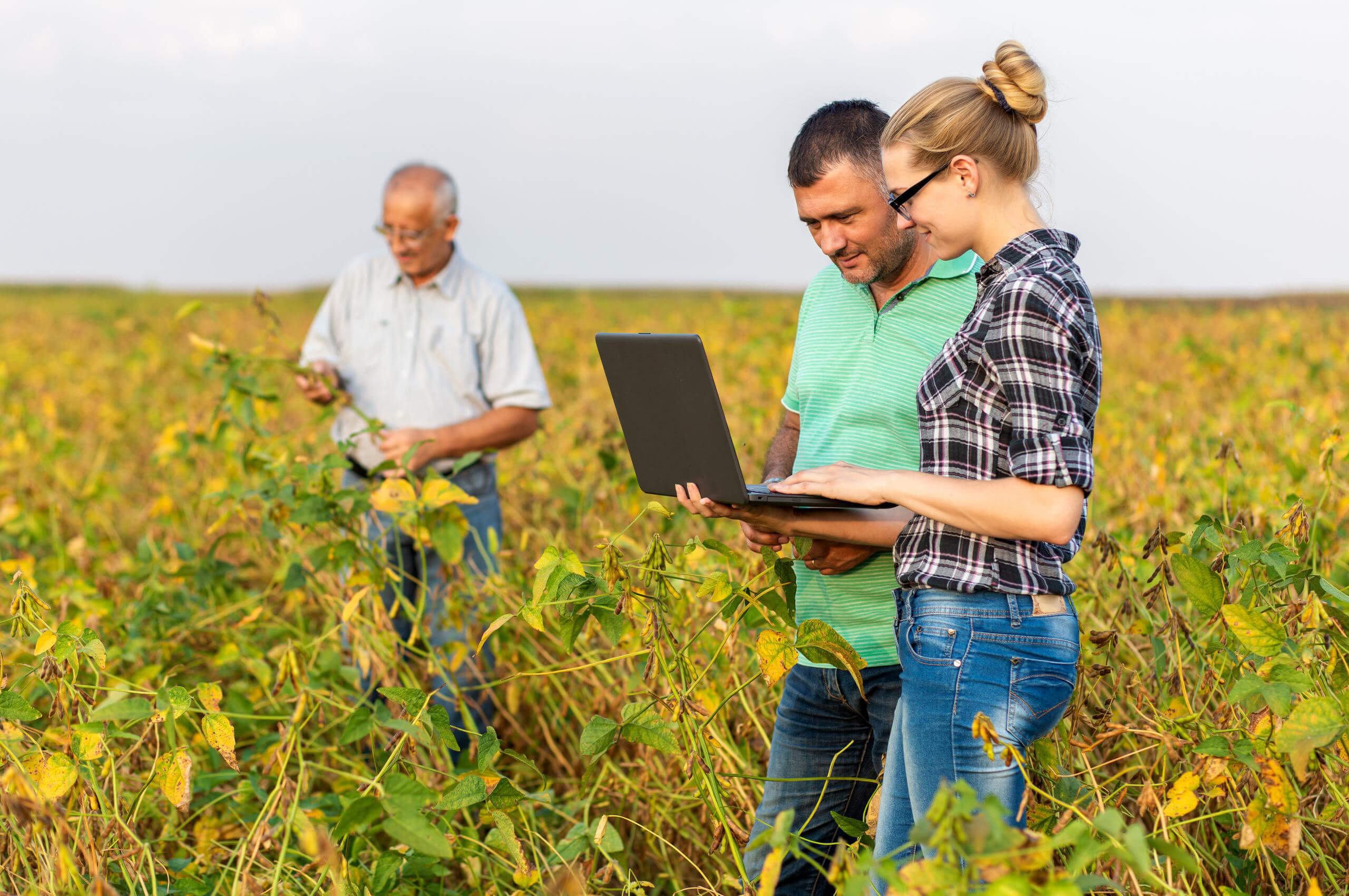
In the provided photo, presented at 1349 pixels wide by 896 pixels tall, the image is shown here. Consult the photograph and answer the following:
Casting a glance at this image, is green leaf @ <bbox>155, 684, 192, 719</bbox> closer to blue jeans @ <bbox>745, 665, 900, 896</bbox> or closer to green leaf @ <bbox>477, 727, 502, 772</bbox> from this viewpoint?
green leaf @ <bbox>477, 727, 502, 772</bbox>

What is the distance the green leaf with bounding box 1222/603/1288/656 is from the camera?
4.31ft

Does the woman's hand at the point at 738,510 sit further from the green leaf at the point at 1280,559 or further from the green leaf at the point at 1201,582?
the green leaf at the point at 1280,559

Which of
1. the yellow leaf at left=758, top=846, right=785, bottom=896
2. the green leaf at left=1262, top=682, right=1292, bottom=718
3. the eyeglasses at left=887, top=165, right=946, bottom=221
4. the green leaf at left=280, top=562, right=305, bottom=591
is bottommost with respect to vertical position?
the green leaf at left=280, top=562, right=305, bottom=591

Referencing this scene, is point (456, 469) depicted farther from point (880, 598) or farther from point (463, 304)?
point (880, 598)

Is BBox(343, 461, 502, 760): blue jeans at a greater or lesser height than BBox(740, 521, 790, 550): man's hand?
lesser

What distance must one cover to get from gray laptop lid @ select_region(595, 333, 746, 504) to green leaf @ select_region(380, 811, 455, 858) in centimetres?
51

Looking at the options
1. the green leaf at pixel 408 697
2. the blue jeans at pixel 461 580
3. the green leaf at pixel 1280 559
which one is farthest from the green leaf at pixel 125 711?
the green leaf at pixel 1280 559

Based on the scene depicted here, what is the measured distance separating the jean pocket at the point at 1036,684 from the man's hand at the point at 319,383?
1.85m

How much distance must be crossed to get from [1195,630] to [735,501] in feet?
3.39

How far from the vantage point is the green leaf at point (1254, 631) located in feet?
4.31

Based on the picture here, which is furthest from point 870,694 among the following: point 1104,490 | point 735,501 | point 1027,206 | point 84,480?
point 84,480

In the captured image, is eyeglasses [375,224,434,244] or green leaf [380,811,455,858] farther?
eyeglasses [375,224,434,244]

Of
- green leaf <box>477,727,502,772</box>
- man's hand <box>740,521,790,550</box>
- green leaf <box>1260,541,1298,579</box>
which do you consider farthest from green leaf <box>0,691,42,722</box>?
green leaf <box>1260,541,1298,579</box>

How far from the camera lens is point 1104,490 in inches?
133
